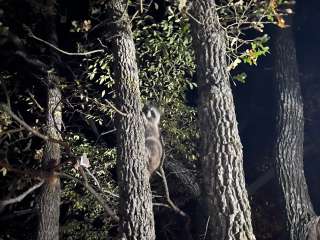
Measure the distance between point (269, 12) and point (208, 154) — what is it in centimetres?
209

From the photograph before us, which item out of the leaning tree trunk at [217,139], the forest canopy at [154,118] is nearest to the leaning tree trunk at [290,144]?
the forest canopy at [154,118]

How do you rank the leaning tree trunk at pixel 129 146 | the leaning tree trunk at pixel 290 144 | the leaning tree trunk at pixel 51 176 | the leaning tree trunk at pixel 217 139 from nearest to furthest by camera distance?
the leaning tree trunk at pixel 217 139
the leaning tree trunk at pixel 129 146
the leaning tree trunk at pixel 51 176
the leaning tree trunk at pixel 290 144

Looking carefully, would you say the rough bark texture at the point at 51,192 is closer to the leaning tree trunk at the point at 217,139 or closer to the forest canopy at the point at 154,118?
the forest canopy at the point at 154,118

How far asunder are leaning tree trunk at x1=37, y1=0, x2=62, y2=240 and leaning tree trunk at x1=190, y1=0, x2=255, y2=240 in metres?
2.71

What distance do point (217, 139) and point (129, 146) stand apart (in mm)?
1168

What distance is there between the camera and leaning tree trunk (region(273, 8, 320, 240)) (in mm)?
7902

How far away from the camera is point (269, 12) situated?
5.35m

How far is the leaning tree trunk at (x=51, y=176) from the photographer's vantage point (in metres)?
6.82

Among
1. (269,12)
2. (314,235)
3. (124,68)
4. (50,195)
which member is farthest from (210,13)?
(314,235)

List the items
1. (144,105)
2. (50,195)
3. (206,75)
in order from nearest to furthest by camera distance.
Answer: (206,75)
(50,195)
(144,105)

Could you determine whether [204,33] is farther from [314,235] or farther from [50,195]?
[314,235]

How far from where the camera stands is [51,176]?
6816 millimetres

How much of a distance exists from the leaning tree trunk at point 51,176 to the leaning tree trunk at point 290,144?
4.55 meters

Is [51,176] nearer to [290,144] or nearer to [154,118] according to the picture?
[154,118]
